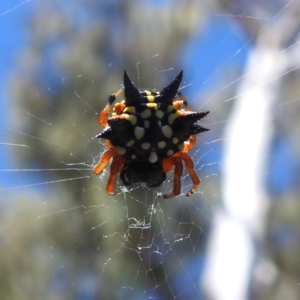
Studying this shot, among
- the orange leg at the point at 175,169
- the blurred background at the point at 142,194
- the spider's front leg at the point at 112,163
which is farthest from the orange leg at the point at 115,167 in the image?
the blurred background at the point at 142,194

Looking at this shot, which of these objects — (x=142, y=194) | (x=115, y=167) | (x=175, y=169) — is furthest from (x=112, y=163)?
(x=142, y=194)

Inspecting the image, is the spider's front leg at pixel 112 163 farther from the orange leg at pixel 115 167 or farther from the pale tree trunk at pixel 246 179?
the pale tree trunk at pixel 246 179

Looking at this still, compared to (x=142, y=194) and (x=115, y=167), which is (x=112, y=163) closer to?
(x=115, y=167)

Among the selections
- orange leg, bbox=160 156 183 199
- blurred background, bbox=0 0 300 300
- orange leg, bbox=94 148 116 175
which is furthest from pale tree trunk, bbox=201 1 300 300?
orange leg, bbox=94 148 116 175

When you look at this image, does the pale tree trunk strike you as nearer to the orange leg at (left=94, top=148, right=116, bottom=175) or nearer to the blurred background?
the blurred background

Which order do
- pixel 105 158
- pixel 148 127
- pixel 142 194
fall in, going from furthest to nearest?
1. pixel 142 194
2. pixel 105 158
3. pixel 148 127

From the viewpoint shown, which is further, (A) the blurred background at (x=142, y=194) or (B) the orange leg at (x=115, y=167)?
(A) the blurred background at (x=142, y=194)

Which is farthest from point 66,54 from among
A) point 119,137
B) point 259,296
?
point 119,137

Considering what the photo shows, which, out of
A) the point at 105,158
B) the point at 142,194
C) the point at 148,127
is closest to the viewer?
the point at 148,127
